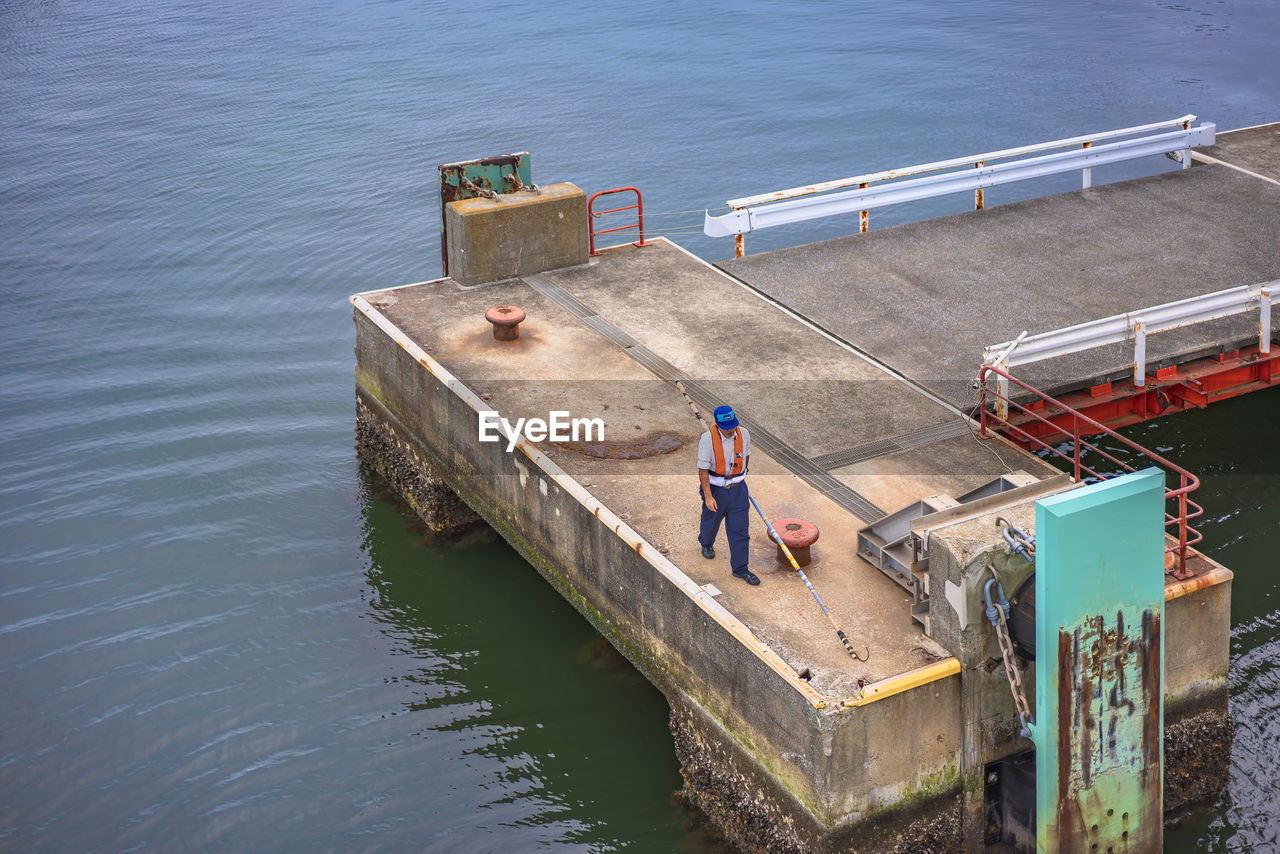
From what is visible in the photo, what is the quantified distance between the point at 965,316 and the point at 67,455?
12.5 meters

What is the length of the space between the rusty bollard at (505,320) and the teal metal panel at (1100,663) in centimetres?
842

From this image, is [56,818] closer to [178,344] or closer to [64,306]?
[178,344]

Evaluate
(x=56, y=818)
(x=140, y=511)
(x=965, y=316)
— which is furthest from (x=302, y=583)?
(x=965, y=316)

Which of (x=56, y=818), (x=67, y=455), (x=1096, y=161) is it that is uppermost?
(x=1096, y=161)

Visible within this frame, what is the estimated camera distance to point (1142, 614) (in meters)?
11.3

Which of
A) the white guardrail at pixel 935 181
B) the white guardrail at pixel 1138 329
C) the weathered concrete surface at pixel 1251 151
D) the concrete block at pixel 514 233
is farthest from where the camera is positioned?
the weathered concrete surface at pixel 1251 151

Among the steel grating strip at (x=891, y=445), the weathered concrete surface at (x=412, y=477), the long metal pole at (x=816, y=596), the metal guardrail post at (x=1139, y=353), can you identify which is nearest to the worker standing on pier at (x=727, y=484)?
the long metal pole at (x=816, y=596)

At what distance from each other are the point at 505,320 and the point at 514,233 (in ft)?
7.85

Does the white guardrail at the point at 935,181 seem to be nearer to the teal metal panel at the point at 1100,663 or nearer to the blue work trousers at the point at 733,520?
the blue work trousers at the point at 733,520

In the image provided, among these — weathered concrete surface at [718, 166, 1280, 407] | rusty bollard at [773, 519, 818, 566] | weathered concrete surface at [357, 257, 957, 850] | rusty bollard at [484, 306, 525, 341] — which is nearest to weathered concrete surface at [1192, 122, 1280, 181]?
weathered concrete surface at [718, 166, 1280, 407]

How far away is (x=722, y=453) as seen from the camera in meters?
12.0

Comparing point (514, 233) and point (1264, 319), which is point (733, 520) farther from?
point (514, 233)

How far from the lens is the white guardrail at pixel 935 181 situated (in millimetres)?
20516

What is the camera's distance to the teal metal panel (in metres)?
10.8
